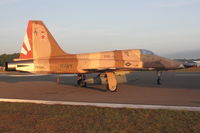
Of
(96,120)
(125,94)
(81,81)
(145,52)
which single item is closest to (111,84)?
(125,94)

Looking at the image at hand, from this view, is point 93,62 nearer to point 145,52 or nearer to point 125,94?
point 125,94

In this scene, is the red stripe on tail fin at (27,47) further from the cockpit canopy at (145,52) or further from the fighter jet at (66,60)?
the cockpit canopy at (145,52)

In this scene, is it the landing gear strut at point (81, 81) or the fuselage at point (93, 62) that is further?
the landing gear strut at point (81, 81)

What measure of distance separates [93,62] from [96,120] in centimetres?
873

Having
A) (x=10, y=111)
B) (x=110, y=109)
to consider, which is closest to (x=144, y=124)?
(x=110, y=109)

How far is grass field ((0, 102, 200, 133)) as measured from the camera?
6.22m

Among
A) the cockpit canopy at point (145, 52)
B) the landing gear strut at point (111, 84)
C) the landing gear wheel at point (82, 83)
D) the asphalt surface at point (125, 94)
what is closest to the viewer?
the asphalt surface at point (125, 94)

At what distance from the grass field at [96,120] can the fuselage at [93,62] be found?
6.23m

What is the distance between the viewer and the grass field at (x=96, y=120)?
6.22m

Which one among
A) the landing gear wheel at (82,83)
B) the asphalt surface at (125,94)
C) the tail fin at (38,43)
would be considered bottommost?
the asphalt surface at (125,94)

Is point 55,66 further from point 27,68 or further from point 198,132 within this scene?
point 198,132

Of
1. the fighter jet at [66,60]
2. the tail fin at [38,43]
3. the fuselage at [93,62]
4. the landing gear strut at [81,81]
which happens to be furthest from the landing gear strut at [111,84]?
the tail fin at [38,43]

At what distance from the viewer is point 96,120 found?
7.22 m

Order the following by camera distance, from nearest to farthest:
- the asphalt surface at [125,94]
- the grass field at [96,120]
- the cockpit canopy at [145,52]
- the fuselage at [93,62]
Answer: the grass field at [96,120], the asphalt surface at [125,94], the fuselage at [93,62], the cockpit canopy at [145,52]
